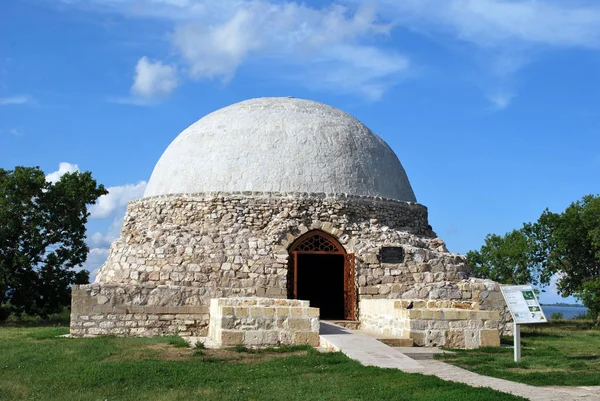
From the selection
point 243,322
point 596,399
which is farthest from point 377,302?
point 596,399

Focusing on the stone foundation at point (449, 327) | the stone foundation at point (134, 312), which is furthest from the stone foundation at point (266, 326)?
the stone foundation at point (134, 312)

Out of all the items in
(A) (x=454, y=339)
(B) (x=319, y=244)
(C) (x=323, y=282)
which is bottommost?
(A) (x=454, y=339)

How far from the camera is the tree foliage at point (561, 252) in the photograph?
2478 centimetres

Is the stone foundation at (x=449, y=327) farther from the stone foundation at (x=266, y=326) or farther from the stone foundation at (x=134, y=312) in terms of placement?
the stone foundation at (x=134, y=312)

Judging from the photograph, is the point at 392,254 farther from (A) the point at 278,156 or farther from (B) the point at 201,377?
(B) the point at 201,377

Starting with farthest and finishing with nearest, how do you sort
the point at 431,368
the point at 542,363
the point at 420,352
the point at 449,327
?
the point at 449,327
the point at 420,352
the point at 542,363
the point at 431,368

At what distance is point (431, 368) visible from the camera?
1036 cm

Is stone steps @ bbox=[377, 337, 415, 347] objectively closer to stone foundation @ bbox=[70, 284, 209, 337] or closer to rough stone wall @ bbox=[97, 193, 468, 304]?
rough stone wall @ bbox=[97, 193, 468, 304]

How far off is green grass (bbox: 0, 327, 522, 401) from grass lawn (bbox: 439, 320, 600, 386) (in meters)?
1.64

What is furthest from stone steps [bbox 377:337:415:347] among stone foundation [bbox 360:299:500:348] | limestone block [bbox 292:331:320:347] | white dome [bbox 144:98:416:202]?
white dome [bbox 144:98:416:202]

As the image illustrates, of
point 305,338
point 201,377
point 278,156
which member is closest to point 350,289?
point 278,156

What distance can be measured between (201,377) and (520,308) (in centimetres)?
534

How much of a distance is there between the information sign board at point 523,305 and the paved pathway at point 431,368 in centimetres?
149

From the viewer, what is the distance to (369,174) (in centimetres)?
2017
